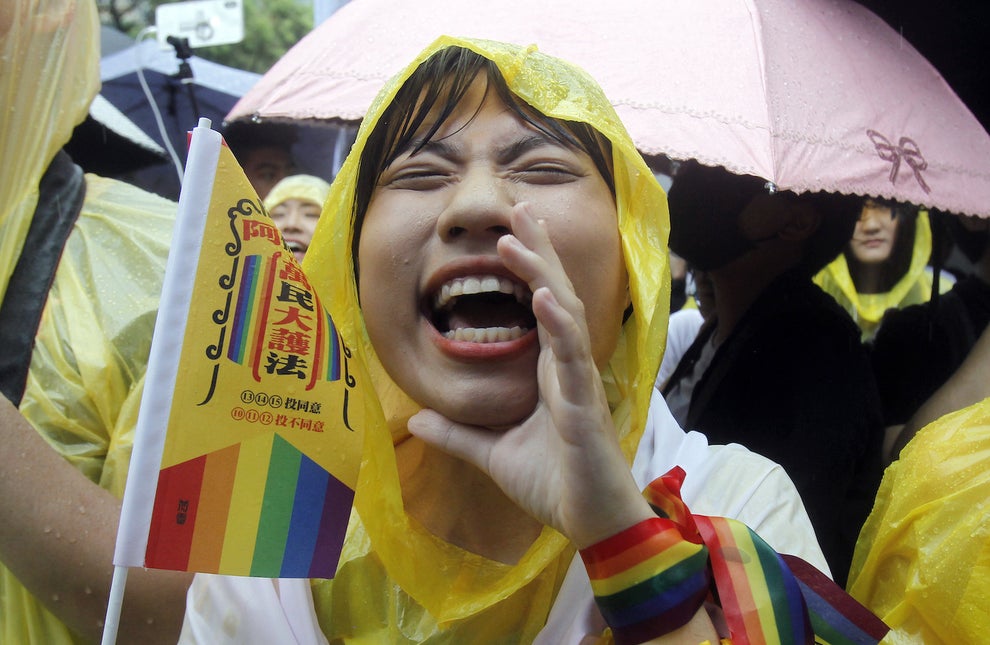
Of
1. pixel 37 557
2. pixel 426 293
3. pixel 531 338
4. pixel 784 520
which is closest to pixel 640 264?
pixel 531 338

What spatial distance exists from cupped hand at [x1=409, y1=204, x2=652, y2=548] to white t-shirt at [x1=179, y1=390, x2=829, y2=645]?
0.61ft

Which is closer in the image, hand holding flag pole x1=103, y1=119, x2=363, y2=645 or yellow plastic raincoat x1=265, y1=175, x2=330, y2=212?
hand holding flag pole x1=103, y1=119, x2=363, y2=645

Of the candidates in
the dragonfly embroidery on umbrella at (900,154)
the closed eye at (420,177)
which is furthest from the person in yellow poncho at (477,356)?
the dragonfly embroidery on umbrella at (900,154)

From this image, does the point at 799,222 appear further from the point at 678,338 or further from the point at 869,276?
the point at 869,276

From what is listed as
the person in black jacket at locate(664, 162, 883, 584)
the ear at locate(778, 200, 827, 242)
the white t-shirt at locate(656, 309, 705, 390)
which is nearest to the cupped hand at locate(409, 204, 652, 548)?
the person in black jacket at locate(664, 162, 883, 584)

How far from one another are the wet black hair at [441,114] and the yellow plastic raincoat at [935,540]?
26.8 inches

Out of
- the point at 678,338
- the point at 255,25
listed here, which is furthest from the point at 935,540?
the point at 255,25

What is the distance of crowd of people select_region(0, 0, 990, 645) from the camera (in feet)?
4.00

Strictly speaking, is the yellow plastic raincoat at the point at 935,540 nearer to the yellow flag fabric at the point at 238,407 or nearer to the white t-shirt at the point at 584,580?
the white t-shirt at the point at 584,580

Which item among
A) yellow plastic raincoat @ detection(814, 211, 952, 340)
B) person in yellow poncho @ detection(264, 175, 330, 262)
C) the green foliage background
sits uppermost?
yellow plastic raincoat @ detection(814, 211, 952, 340)

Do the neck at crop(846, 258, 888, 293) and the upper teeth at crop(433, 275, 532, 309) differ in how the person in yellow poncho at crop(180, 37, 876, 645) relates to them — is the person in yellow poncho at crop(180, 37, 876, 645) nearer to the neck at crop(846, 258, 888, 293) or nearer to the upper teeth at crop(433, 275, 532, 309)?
the upper teeth at crop(433, 275, 532, 309)

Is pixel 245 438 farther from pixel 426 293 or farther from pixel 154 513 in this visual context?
pixel 426 293

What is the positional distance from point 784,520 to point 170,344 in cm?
90

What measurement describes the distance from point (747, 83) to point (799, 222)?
66 cm
